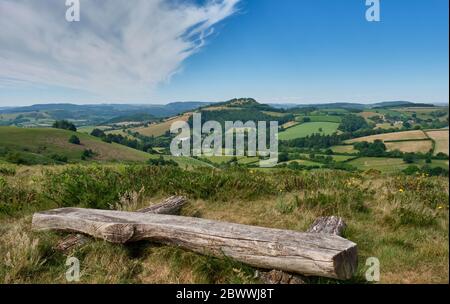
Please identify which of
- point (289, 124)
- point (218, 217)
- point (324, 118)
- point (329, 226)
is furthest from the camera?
point (324, 118)

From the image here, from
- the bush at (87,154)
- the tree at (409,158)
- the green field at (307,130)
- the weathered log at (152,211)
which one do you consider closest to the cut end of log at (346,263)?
the weathered log at (152,211)

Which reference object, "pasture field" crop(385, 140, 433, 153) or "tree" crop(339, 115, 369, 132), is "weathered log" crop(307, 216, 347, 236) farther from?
"tree" crop(339, 115, 369, 132)

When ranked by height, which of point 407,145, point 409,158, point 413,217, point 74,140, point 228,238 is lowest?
point 409,158

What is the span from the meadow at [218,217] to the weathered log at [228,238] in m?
0.16

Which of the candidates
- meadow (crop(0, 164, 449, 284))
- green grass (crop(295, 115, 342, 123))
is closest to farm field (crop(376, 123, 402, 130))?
green grass (crop(295, 115, 342, 123))

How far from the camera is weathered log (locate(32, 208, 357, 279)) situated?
3588 millimetres

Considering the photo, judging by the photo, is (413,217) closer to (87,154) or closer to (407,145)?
(407,145)

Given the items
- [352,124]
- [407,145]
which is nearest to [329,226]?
[407,145]

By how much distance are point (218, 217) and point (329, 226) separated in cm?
221

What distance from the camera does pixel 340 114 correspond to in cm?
8619

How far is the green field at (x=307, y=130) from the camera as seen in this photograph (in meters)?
63.7

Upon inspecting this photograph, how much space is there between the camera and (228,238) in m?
4.10
